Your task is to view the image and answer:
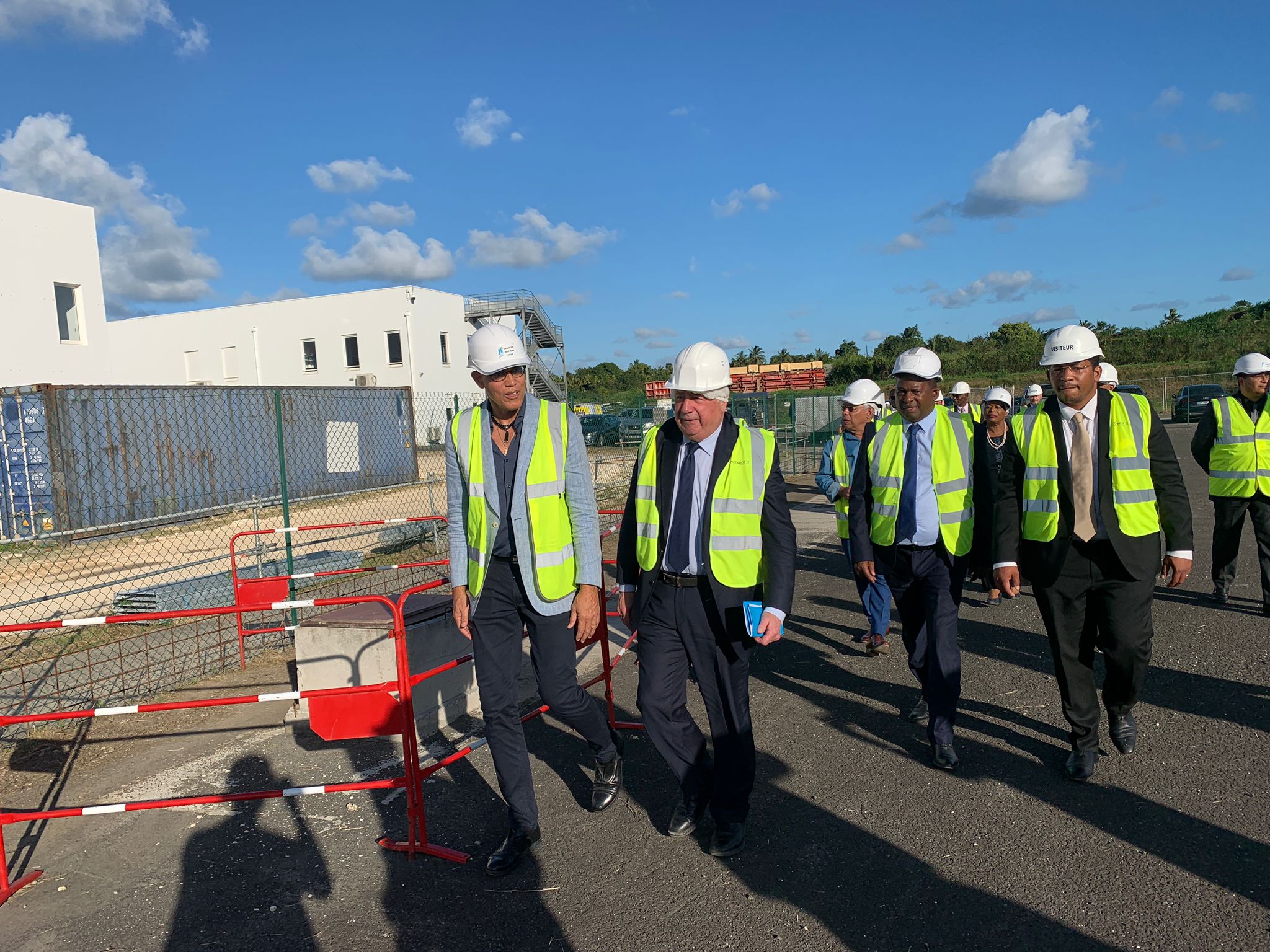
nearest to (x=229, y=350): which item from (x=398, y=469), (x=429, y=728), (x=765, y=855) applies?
(x=398, y=469)

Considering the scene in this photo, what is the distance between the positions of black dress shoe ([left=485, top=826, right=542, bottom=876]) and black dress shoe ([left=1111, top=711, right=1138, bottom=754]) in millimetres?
3104

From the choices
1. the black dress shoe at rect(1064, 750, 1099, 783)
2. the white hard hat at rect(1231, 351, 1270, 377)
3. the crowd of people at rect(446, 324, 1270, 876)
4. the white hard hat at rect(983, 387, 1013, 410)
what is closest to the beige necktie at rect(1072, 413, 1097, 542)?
the crowd of people at rect(446, 324, 1270, 876)

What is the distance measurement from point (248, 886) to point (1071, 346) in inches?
181

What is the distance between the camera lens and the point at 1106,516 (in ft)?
13.7

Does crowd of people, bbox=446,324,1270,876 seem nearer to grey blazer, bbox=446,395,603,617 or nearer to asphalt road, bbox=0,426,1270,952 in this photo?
grey blazer, bbox=446,395,603,617

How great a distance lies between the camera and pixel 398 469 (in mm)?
18125

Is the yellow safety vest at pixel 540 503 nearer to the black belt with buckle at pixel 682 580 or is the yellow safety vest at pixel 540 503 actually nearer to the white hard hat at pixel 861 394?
the black belt with buckle at pixel 682 580

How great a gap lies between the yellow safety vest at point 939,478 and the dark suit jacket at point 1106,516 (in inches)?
8.0

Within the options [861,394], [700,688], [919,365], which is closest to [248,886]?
[700,688]

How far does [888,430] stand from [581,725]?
2412 mm

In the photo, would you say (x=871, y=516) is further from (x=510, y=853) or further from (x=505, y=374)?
(x=510, y=853)

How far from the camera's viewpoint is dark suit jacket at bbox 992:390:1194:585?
13.6 ft

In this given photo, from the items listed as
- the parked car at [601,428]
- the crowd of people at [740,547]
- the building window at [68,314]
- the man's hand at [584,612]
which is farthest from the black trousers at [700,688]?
the parked car at [601,428]

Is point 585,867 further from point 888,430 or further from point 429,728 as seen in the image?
point 888,430
